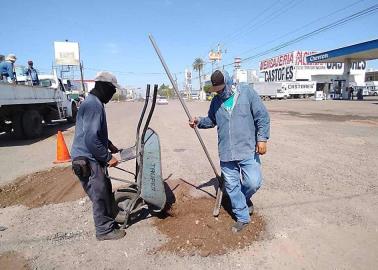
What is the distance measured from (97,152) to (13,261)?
1409mm

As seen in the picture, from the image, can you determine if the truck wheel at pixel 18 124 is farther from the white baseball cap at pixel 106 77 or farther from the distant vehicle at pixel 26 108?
the white baseball cap at pixel 106 77

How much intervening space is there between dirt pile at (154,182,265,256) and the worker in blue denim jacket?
6.4 inches

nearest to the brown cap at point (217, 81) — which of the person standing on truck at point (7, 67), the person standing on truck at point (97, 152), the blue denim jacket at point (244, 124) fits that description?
the blue denim jacket at point (244, 124)

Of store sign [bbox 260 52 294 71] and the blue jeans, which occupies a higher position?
store sign [bbox 260 52 294 71]

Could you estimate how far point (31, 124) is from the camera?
12.0 m

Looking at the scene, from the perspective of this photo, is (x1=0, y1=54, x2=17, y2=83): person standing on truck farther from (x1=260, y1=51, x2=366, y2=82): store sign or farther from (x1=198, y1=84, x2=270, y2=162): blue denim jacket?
(x1=260, y1=51, x2=366, y2=82): store sign

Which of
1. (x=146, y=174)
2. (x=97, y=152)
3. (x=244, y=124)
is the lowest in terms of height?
(x=146, y=174)

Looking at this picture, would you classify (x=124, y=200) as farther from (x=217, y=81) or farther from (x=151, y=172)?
(x=217, y=81)

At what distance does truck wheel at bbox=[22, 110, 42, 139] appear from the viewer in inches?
466

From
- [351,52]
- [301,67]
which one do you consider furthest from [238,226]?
[301,67]

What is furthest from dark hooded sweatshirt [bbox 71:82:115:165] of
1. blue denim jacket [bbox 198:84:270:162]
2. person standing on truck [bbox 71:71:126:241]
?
blue denim jacket [bbox 198:84:270:162]

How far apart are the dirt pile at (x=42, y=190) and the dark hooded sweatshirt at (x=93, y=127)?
1.98 m

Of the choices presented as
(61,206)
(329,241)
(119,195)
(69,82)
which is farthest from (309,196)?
(69,82)

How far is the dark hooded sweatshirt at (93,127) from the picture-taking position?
3398 mm
